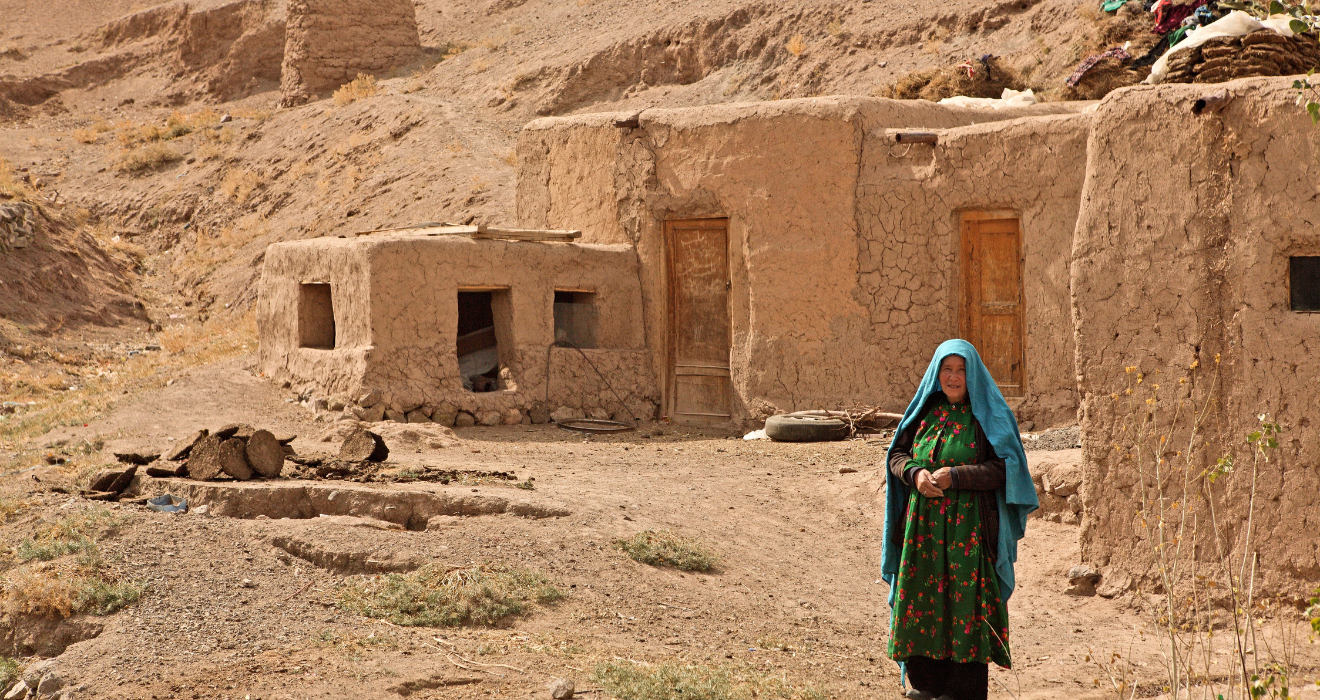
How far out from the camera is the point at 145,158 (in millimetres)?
22891

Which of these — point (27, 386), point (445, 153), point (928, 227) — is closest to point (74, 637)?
point (928, 227)

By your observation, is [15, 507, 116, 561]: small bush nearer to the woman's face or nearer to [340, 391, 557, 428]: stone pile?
[340, 391, 557, 428]: stone pile

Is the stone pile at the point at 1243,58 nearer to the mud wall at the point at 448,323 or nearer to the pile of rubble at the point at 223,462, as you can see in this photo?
the mud wall at the point at 448,323

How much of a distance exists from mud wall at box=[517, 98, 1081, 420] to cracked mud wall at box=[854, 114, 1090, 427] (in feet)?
0.07

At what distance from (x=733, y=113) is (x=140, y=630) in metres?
7.47

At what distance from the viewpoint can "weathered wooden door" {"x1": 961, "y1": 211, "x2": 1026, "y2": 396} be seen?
32.4ft

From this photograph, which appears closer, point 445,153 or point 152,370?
point 152,370

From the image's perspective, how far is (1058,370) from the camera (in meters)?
9.49

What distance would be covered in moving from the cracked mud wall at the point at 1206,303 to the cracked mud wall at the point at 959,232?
4058 millimetres

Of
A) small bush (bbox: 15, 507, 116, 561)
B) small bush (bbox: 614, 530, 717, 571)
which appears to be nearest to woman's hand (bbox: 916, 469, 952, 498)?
small bush (bbox: 614, 530, 717, 571)

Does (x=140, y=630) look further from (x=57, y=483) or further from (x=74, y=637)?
(x=57, y=483)

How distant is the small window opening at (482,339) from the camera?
11.0 metres

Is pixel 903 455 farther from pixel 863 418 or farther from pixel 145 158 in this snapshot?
pixel 145 158

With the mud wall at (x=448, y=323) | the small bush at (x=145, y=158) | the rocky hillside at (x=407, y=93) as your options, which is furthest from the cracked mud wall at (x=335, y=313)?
the small bush at (x=145, y=158)
